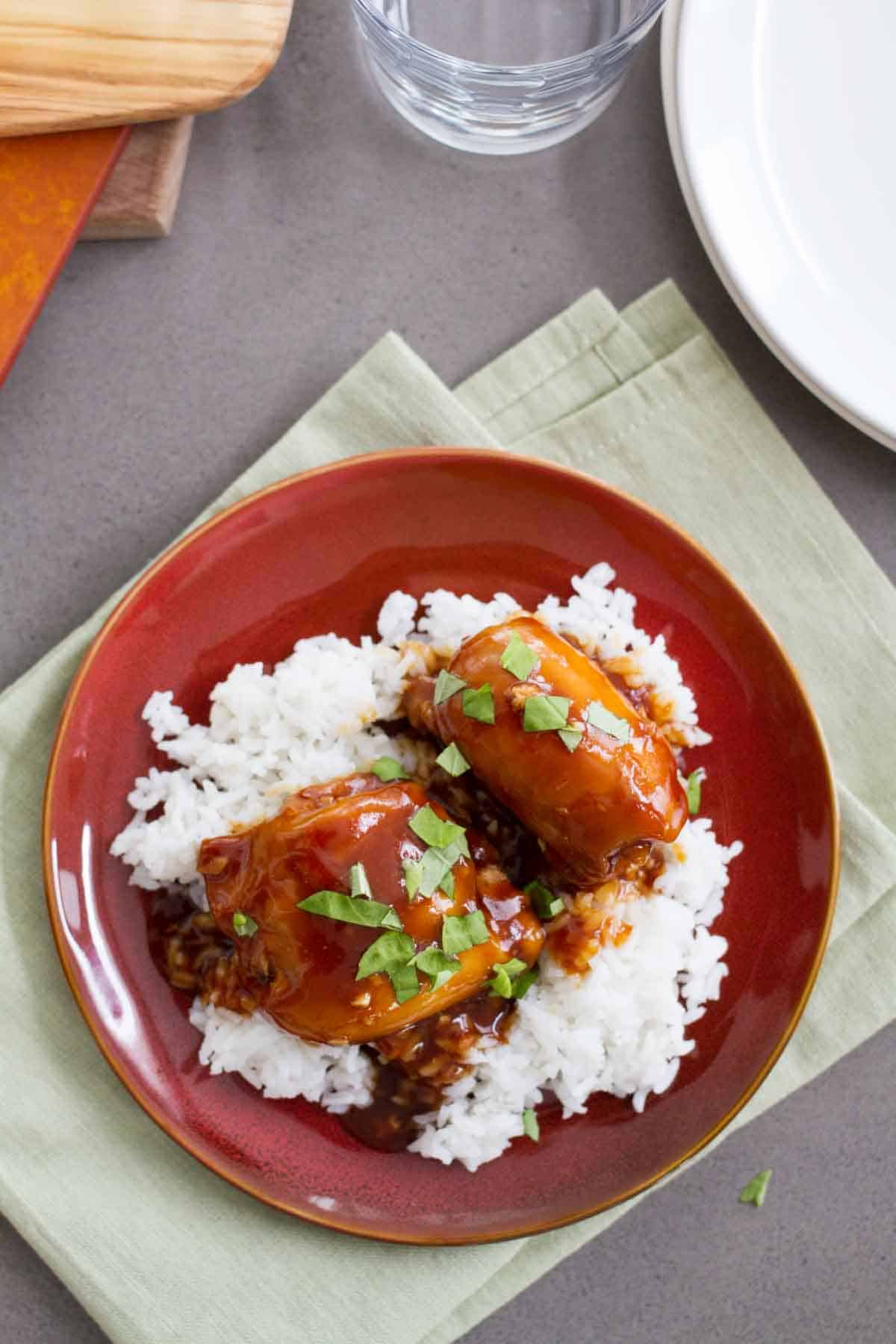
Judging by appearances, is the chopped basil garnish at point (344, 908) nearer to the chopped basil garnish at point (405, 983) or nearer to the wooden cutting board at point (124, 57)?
the chopped basil garnish at point (405, 983)

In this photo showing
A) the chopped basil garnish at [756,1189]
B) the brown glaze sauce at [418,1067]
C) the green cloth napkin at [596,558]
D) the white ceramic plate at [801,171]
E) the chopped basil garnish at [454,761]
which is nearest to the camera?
the chopped basil garnish at [454,761]

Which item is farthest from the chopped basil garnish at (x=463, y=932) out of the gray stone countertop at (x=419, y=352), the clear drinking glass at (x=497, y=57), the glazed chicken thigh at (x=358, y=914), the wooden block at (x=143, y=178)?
the clear drinking glass at (x=497, y=57)

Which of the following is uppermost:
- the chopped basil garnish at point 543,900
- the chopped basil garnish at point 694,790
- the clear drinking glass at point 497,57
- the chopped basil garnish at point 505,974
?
the clear drinking glass at point 497,57

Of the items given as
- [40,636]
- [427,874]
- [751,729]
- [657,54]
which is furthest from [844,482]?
[40,636]

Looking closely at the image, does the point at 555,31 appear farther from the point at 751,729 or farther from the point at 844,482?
the point at 751,729

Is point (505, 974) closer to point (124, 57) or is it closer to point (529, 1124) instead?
point (529, 1124)

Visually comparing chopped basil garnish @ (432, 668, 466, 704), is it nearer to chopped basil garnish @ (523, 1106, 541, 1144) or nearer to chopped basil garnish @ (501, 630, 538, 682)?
chopped basil garnish @ (501, 630, 538, 682)
